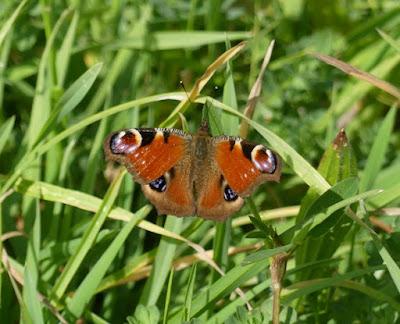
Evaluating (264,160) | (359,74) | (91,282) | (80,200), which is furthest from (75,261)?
(359,74)

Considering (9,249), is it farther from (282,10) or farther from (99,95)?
(282,10)

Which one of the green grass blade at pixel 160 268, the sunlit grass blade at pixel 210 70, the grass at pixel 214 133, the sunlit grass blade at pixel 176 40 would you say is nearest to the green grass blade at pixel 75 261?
the grass at pixel 214 133

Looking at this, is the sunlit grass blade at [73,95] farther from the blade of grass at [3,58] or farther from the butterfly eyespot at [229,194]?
the butterfly eyespot at [229,194]

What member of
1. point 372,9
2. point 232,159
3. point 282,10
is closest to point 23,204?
point 232,159

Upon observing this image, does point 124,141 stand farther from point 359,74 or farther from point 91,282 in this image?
point 359,74

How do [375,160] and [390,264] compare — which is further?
[375,160]

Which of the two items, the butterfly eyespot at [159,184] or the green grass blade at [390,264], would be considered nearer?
the green grass blade at [390,264]
